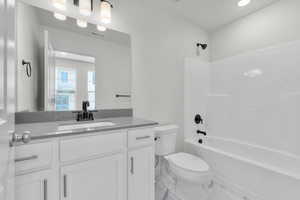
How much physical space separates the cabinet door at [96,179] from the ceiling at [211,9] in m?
2.07

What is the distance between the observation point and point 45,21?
1.39m

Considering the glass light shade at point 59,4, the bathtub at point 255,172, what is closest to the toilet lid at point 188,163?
the bathtub at point 255,172

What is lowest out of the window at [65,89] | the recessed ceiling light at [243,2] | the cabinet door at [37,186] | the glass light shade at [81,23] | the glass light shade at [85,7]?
the cabinet door at [37,186]

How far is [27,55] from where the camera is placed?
129 cm

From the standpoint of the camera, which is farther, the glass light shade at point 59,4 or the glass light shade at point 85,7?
the glass light shade at point 85,7

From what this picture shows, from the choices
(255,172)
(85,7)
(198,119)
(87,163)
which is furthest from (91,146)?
(198,119)

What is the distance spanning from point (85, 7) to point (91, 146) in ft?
4.58

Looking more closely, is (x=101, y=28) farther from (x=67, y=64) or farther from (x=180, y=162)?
(x=180, y=162)

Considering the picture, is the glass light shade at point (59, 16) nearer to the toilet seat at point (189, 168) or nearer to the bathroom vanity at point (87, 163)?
the bathroom vanity at point (87, 163)

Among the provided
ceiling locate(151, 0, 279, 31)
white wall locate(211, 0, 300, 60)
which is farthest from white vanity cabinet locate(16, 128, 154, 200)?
white wall locate(211, 0, 300, 60)

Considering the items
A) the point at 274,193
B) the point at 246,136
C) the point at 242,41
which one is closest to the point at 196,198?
the point at 274,193

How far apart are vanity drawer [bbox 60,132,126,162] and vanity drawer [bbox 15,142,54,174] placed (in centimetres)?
7

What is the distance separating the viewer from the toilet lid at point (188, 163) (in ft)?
5.04

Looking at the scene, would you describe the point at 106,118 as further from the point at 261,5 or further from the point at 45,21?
the point at 261,5
